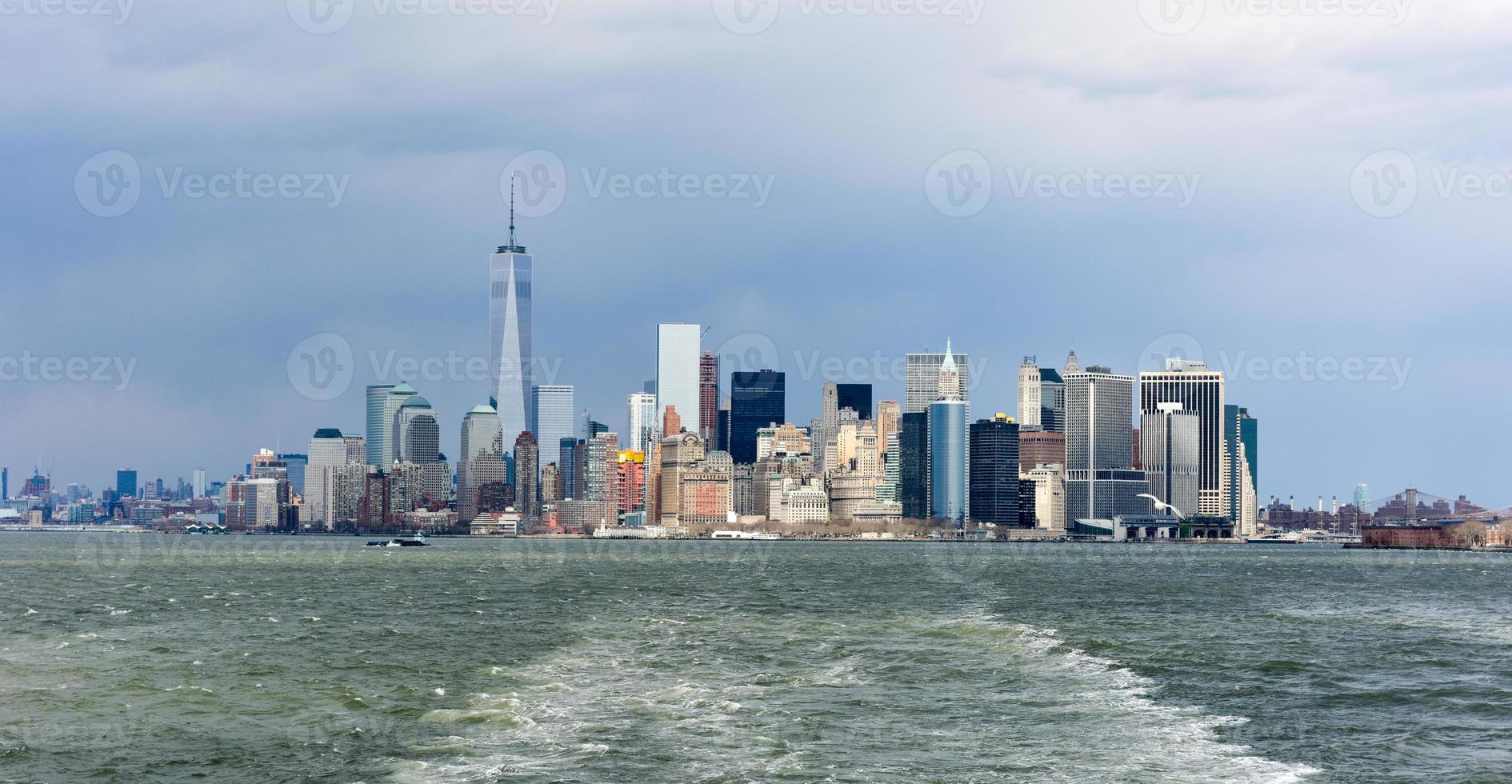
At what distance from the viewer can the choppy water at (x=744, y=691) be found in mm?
34469

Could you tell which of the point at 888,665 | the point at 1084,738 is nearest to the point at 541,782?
the point at 1084,738

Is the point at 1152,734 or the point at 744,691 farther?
the point at 744,691

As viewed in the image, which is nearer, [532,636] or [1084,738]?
[1084,738]

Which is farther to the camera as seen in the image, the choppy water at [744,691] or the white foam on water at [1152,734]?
the choppy water at [744,691]

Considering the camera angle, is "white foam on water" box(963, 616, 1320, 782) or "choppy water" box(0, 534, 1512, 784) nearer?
"white foam on water" box(963, 616, 1320, 782)

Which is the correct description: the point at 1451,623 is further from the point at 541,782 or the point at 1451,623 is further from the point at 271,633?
the point at 541,782

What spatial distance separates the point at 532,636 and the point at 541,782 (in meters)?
37.2

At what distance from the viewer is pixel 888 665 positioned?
179 feet

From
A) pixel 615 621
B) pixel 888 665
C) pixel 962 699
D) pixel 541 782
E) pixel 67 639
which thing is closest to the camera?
pixel 541 782

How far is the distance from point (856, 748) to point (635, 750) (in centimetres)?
498

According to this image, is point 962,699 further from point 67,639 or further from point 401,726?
point 67,639

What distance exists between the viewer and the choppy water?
34469mm

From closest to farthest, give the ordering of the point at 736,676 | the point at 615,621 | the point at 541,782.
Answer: the point at 541,782, the point at 736,676, the point at 615,621

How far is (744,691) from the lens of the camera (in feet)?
152
